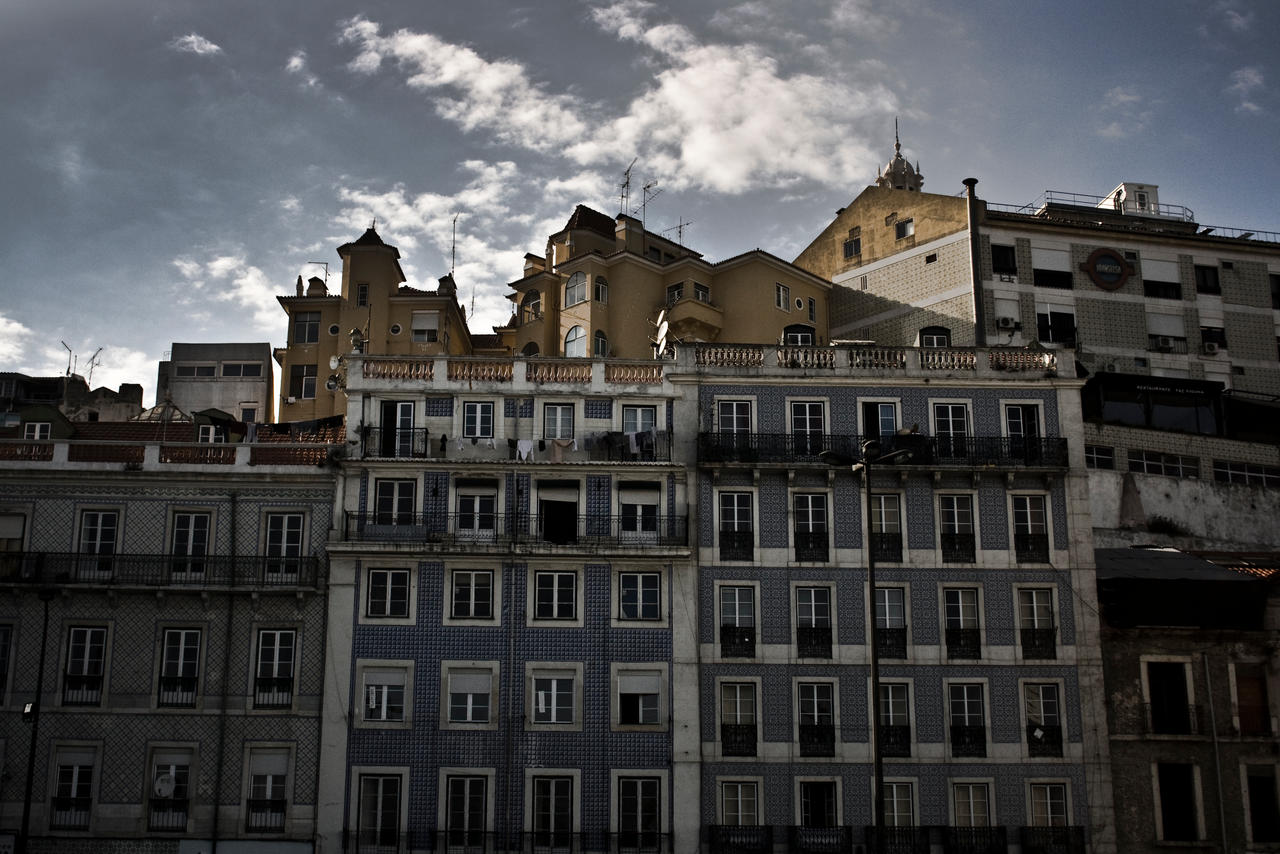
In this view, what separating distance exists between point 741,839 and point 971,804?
7.09 m

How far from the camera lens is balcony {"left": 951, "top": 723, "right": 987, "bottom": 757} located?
1490 inches

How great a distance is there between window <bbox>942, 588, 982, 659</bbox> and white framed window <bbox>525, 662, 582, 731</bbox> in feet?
38.1

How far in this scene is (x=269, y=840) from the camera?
Result: 36.5 metres

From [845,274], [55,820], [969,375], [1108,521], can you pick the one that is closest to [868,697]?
[969,375]

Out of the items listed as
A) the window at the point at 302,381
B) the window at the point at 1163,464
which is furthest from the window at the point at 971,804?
the window at the point at 302,381

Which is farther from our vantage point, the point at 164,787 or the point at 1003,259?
the point at 1003,259

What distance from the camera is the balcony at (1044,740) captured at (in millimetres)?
37844

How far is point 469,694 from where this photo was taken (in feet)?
125

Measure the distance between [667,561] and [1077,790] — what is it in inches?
558

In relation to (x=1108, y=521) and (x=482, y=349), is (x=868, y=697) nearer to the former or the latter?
(x=1108, y=521)

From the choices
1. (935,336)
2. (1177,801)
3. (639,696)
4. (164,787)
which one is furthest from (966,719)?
(164,787)

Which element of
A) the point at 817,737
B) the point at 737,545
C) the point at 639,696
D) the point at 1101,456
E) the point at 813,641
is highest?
the point at 1101,456

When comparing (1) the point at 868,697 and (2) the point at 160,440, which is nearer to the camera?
(1) the point at 868,697

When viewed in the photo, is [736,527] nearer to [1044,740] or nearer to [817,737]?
[817,737]
